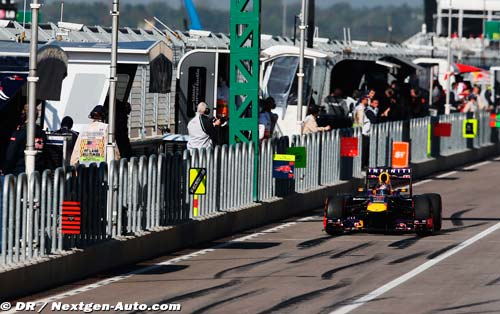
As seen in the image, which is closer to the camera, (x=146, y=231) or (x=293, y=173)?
(x=146, y=231)

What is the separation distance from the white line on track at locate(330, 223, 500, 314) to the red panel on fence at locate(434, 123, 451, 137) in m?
14.6

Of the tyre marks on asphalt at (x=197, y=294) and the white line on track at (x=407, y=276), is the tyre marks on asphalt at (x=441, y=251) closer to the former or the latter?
the white line on track at (x=407, y=276)

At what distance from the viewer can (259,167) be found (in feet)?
81.6

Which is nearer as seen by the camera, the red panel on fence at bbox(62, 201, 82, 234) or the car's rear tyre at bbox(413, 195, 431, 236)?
the red panel on fence at bbox(62, 201, 82, 234)

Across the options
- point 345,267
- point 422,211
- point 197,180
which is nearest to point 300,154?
point 422,211

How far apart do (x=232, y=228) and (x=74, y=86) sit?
6438 millimetres

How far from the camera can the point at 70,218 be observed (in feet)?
54.6

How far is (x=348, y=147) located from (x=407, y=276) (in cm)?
1251

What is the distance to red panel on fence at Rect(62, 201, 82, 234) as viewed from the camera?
16609 millimetres

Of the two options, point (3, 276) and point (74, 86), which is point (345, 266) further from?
point (74, 86)

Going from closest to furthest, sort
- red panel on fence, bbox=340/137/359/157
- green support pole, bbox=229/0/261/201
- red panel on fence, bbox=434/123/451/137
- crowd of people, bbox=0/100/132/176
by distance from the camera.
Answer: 1. crowd of people, bbox=0/100/132/176
2. green support pole, bbox=229/0/261/201
3. red panel on fence, bbox=340/137/359/157
4. red panel on fence, bbox=434/123/451/137

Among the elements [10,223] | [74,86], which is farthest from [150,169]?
[74,86]

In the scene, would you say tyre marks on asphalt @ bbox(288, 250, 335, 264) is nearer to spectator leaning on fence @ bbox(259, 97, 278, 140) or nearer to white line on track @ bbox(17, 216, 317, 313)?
white line on track @ bbox(17, 216, 317, 313)

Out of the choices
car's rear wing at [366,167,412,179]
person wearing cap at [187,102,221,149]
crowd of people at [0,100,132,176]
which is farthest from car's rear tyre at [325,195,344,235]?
crowd of people at [0,100,132,176]
